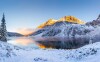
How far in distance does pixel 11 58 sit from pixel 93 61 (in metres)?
11.5

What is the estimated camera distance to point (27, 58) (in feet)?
111

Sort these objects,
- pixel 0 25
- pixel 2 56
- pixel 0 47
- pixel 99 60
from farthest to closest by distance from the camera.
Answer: pixel 0 25
pixel 0 47
pixel 2 56
pixel 99 60

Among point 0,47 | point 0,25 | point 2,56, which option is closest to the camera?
point 2,56

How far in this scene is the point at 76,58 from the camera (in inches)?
1355

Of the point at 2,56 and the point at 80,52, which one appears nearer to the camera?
the point at 2,56

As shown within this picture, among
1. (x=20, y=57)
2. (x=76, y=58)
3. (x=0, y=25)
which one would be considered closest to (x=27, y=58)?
(x=20, y=57)

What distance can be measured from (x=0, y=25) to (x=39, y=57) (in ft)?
169

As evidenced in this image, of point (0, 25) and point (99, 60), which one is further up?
point (0, 25)

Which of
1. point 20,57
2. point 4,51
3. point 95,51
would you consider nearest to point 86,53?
point 95,51

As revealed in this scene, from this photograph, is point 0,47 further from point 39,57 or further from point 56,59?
point 56,59

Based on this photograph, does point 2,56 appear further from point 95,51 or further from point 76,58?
point 95,51

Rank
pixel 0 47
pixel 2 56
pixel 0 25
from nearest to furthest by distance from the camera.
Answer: pixel 2 56 < pixel 0 47 < pixel 0 25

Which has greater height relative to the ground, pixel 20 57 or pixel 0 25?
pixel 0 25

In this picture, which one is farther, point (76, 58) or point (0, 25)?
point (0, 25)
